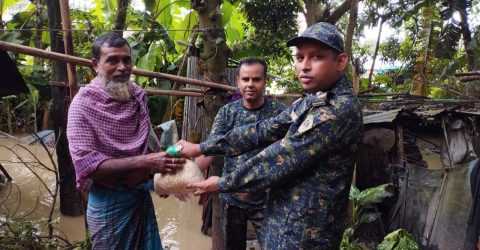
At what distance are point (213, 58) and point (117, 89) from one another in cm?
170

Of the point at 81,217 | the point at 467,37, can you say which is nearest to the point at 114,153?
the point at 81,217

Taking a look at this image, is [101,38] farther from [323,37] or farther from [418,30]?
[418,30]

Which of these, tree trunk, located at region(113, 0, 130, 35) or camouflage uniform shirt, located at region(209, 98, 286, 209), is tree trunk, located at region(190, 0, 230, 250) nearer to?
camouflage uniform shirt, located at region(209, 98, 286, 209)

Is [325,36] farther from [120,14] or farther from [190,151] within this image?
[120,14]

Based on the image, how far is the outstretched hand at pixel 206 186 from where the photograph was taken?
66.3 inches

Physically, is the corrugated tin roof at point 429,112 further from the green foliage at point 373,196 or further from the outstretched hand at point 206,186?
the outstretched hand at point 206,186

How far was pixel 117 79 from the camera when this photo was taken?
2021 millimetres

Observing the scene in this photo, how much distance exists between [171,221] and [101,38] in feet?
13.3

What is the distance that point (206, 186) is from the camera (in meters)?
1.72

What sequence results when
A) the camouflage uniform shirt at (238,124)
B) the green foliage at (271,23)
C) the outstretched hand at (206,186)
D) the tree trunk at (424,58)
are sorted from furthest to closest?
the tree trunk at (424,58), the green foliage at (271,23), the camouflage uniform shirt at (238,124), the outstretched hand at (206,186)

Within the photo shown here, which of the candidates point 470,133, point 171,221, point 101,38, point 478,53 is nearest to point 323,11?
point 478,53

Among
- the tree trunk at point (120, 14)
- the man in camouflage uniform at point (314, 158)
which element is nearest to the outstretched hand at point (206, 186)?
the man in camouflage uniform at point (314, 158)

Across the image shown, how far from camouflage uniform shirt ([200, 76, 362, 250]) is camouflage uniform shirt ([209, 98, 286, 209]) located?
3.49ft

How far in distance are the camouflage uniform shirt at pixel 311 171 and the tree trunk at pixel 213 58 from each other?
6.29 ft
